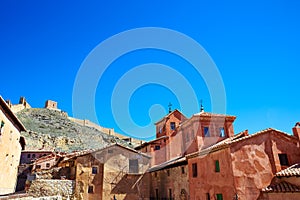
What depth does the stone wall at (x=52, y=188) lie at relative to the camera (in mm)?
22172

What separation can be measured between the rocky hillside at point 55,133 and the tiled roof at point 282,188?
5383 centimetres

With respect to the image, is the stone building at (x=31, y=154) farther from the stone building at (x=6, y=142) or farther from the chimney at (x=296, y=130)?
the chimney at (x=296, y=130)

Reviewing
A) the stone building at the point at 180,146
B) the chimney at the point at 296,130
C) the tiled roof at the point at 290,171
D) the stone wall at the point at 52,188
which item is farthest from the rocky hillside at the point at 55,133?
the chimney at the point at 296,130

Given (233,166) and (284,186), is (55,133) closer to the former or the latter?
(233,166)

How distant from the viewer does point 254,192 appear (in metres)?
14.9

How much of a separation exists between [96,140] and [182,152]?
170ft

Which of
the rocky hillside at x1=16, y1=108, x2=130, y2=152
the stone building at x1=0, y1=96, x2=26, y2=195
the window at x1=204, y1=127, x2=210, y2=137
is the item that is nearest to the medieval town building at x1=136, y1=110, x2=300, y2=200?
the window at x1=204, y1=127, x2=210, y2=137

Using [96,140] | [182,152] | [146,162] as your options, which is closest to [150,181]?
[146,162]

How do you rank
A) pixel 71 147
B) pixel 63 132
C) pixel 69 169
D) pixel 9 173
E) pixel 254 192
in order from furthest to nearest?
pixel 63 132
pixel 71 147
pixel 69 169
pixel 9 173
pixel 254 192

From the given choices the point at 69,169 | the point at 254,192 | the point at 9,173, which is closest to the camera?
the point at 254,192

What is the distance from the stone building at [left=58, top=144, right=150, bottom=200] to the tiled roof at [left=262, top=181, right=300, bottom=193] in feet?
47.9

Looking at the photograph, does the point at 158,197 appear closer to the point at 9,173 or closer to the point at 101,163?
the point at 101,163

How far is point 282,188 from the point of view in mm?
14203

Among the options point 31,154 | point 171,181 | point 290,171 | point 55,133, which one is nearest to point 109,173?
point 171,181
